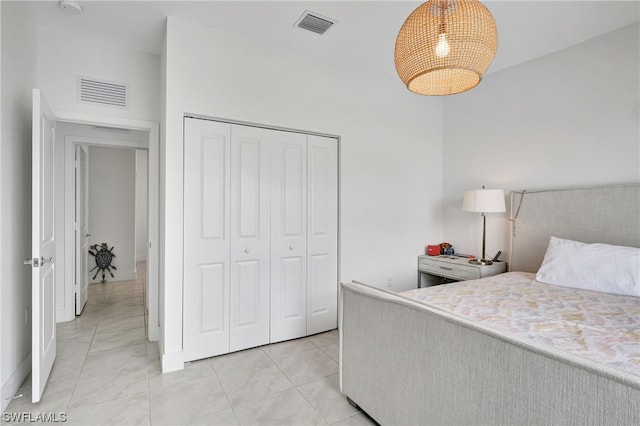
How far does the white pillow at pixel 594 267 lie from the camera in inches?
88.9

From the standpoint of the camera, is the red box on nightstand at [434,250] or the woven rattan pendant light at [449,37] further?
the red box on nightstand at [434,250]

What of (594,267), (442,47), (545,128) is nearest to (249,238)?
(442,47)

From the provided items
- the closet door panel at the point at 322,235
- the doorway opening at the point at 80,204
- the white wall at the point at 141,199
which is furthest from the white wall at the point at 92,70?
the white wall at the point at 141,199

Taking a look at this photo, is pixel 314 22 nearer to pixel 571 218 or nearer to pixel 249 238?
pixel 249 238

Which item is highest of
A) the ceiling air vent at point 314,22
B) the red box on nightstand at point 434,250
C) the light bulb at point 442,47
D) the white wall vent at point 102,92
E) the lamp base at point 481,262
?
the ceiling air vent at point 314,22

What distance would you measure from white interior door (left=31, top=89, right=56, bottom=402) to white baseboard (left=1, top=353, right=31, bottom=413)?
147mm

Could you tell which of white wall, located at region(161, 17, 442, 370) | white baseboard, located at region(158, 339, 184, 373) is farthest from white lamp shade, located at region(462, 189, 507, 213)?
white baseboard, located at region(158, 339, 184, 373)

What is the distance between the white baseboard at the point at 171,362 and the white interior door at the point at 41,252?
2.36ft

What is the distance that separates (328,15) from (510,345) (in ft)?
8.34

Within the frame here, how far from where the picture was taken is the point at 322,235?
132 inches

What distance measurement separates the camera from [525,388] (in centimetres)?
113

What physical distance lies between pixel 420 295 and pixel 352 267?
55.7 inches

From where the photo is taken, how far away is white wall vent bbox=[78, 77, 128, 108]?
2793mm

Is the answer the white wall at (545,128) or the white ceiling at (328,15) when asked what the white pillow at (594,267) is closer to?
the white wall at (545,128)
